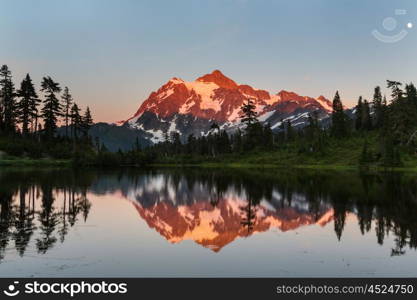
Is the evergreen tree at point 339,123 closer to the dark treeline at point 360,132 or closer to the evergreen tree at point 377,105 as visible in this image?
the dark treeline at point 360,132

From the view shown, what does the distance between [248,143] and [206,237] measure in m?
155

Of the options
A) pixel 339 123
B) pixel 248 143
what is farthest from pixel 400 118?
pixel 248 143

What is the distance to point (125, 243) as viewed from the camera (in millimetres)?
22000

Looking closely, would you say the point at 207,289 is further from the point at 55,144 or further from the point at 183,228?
the point at 55,144

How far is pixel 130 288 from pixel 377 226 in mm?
19310

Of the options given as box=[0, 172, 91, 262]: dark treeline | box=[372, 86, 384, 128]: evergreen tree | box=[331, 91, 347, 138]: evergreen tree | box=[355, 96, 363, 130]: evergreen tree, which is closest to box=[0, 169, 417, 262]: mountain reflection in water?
box=[0, 172, 91, 262]: dark treeline

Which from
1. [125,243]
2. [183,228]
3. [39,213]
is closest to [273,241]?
[183,228]

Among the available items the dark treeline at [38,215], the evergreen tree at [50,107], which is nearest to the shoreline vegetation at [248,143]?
the evergreen tree at [50,107]

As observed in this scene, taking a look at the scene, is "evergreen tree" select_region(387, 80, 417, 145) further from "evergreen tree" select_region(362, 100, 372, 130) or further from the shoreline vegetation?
"evergreen tree" select_region(362, 100, 372, 130)

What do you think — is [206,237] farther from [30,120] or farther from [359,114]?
[359,114]

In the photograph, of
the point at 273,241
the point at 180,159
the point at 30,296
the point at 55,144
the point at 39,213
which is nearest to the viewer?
the point at 30,296

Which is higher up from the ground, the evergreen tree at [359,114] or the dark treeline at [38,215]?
the evergreen tree at [359,114]

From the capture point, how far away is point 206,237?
23938mm

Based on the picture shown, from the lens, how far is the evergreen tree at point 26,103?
110m
